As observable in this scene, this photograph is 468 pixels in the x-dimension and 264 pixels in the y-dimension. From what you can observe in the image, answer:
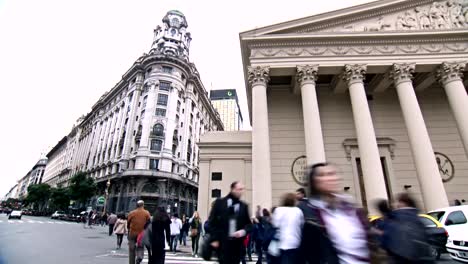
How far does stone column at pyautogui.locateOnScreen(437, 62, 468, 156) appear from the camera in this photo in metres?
14.0

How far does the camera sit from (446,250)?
7.98m

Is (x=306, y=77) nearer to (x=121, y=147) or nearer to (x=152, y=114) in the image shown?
(x=152, y=114)

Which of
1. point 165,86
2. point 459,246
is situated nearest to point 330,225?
point 459,246

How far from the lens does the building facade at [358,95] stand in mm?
14977

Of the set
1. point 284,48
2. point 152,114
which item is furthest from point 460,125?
point 152,114

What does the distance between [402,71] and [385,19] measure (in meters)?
4.61

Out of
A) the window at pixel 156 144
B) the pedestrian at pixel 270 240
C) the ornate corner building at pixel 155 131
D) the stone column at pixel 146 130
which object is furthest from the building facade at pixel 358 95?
the window at pixel 156 144

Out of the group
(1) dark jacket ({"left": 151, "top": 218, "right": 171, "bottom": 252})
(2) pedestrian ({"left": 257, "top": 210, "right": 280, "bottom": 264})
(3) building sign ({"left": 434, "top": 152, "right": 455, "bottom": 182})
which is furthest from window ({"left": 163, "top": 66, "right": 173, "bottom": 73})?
(1) dark jacket ({"left": 151, "top": 218, "right": 171, "bottom": 252})

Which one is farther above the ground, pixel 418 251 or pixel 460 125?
pixel 460 125

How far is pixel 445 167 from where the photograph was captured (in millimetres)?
16188

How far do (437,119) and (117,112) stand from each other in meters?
56.8

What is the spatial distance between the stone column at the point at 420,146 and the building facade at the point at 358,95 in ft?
0.28

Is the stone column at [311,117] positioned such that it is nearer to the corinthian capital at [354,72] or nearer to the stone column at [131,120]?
the corinthian capital at [354,72]

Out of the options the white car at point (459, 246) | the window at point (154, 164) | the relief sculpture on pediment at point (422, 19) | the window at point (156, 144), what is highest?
the relief sculpture on pediment at point (422, 19)
